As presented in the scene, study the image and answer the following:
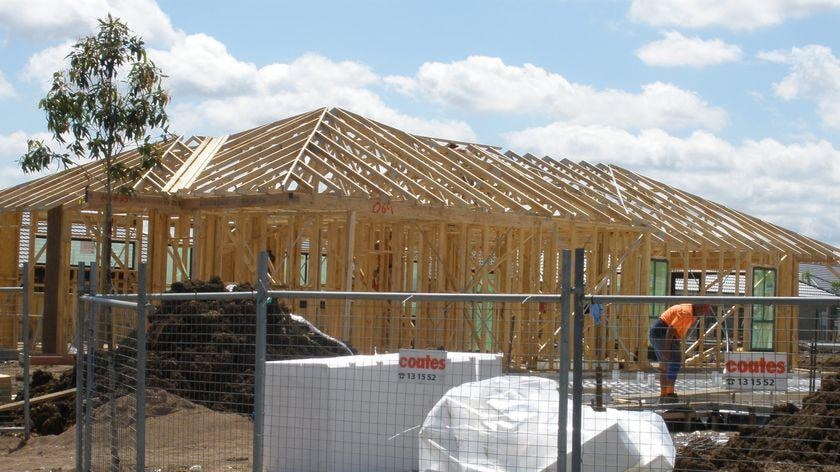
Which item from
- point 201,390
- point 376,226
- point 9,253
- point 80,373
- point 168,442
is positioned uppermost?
point 376,226

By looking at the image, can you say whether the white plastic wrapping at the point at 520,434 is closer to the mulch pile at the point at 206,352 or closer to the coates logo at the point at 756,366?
the coates logo at the point at 756,366

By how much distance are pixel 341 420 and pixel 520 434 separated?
1.51 m

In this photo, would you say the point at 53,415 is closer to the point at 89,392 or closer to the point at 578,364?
the point at 89,392

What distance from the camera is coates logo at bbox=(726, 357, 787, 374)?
5.52m

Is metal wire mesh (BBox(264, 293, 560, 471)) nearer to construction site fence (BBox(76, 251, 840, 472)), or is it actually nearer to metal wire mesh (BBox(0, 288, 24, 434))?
Answer: construction site fence (BBox(76, 251, 840, 472))

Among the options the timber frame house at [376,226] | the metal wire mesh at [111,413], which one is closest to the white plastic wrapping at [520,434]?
the metal wire mesh at [111,413]

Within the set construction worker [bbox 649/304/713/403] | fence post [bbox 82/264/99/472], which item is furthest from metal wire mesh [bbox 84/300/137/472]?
construction worker [bbox 649/304/713/403]

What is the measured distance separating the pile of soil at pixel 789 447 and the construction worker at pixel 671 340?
102 inches

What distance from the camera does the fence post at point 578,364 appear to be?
5695 mm

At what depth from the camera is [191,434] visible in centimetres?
1005

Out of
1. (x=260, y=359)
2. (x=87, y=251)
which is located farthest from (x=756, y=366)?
(x=87, y=251)

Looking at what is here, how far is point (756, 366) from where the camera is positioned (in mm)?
5551

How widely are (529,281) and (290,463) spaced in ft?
42.8

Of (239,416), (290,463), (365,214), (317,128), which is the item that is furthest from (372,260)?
(290,463)
